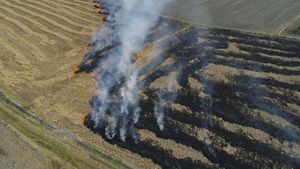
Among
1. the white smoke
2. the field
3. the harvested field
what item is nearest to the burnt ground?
the field

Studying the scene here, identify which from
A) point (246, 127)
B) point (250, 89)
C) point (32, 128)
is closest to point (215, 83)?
point (250, 89)

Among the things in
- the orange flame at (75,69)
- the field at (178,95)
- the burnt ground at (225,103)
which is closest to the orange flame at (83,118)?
the field at (178,95)

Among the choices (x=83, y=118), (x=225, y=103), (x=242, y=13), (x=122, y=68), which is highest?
(x=242, y=13)

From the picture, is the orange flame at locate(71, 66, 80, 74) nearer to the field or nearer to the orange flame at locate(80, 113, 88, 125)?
the field

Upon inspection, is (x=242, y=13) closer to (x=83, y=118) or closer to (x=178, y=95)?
(x=178, y=95)

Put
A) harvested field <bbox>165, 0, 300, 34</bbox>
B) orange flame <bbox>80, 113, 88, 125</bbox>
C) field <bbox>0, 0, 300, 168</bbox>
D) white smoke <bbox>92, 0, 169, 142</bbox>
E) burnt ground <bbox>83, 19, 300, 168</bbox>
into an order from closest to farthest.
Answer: burnt ground <bbox>83, 19, 300, 168</bbox>, field <bbox>0, 0, 300, 168</bbox>, white smoke <bbox>92, 0, 169, 142</bbox>, orange flame <bbox>80, 113, 88, 125</bbox>, harvested field <bbox>165, 0, 300, 34</bbox>

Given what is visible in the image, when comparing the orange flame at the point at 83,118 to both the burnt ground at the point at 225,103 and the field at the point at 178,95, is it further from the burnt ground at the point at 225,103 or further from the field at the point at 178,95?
the burnt ground at the point at 225,103

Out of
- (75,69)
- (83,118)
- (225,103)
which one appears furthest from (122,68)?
(225,103)
